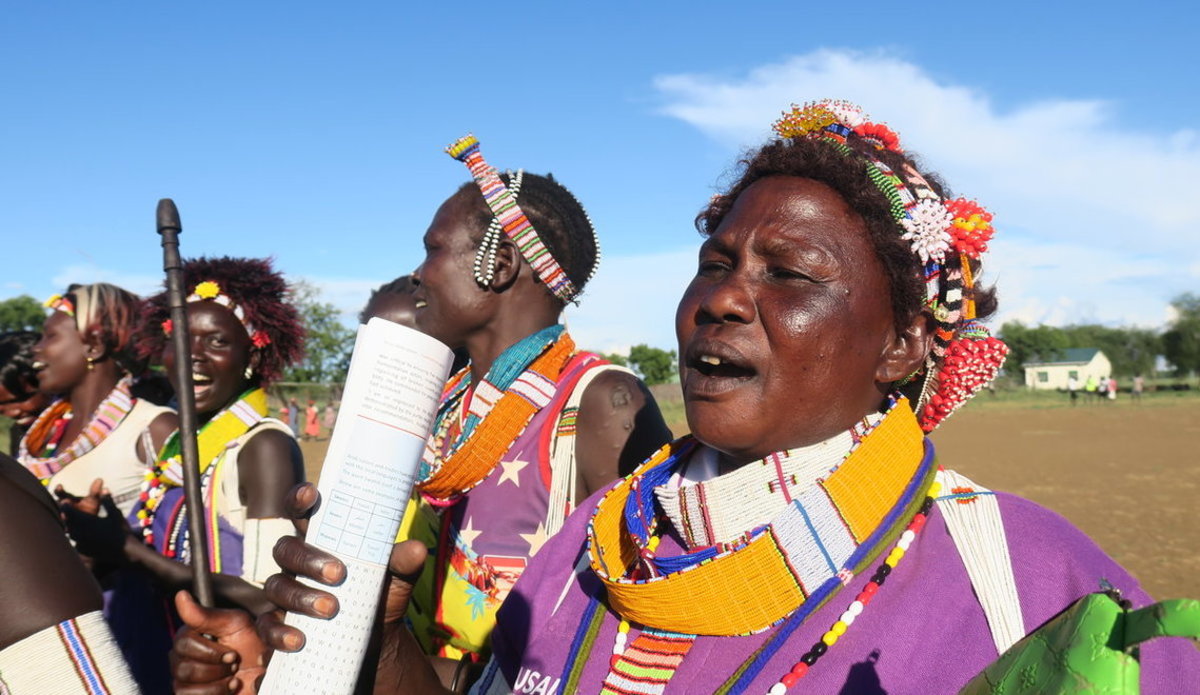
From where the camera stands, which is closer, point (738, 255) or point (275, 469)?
point (738, 255)

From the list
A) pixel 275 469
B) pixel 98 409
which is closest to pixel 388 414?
pixel 275 469

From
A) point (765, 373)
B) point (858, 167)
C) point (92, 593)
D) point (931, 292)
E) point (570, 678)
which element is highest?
point (858, 167)

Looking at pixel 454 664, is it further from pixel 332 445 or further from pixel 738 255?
pixel 738 255

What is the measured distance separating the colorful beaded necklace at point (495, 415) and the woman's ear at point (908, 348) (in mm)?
1528

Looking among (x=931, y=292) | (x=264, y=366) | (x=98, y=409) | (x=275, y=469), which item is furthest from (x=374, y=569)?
(x=98, y=409)

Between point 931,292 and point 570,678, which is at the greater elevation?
point 931,292

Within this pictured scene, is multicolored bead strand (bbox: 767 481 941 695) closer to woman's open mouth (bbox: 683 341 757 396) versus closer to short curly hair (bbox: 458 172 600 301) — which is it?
woman's open mouth (bbox: 683 341 757 396)

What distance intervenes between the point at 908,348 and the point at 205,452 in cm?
291

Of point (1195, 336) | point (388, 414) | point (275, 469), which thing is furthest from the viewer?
point (1195, 336)

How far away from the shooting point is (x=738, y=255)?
192 cm

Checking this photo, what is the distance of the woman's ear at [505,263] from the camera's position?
339 cm

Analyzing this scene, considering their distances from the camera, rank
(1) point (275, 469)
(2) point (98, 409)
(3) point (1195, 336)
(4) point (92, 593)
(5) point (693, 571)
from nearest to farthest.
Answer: (5) point (693, 571), (4) point (92, 593), (1) point (275, 469), (2) point (98, 409), (3) point (1195, 336)

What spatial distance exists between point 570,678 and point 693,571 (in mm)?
390

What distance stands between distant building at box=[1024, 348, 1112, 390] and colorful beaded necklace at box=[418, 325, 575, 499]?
86.3 m
